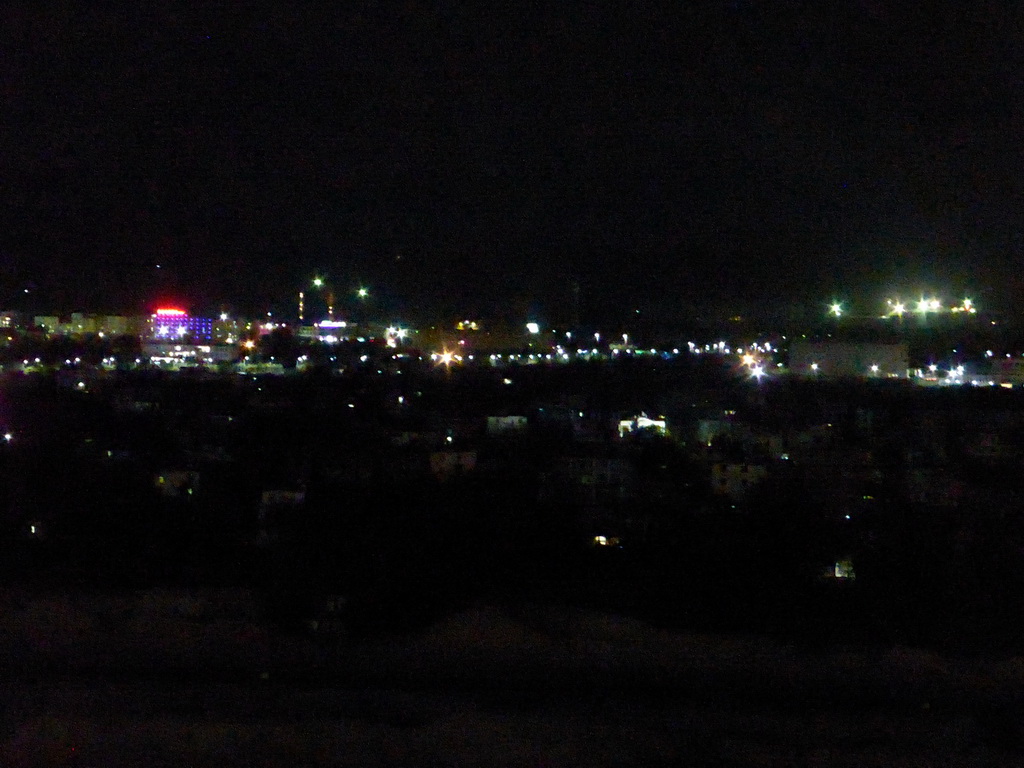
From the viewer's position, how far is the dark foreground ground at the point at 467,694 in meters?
3.68

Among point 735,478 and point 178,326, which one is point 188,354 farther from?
point 735,478

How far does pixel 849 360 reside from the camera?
1130 centimetres

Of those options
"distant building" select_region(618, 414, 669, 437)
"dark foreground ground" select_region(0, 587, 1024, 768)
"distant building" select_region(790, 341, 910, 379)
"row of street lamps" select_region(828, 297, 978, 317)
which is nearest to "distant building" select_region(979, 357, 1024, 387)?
"distant building" select_region(790, 341, 910, 379)

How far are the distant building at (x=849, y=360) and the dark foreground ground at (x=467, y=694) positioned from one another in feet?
20.3

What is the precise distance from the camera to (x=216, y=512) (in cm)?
637

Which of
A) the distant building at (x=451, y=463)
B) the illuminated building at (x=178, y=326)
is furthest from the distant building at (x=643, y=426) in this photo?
the illuminated building at (x=178, y=326)

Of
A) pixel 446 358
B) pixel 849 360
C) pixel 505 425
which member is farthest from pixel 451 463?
pixel 446 358

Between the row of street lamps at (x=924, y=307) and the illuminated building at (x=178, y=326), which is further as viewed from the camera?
the illuminated building at (x=178, y=326)

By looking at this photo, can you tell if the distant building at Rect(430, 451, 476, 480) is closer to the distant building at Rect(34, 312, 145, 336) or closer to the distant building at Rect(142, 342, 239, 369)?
the distant building at Rect(142, 342, 239, 369)

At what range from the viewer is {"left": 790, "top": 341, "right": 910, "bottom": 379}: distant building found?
10744 millimetres

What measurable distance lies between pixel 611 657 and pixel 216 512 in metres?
2.85

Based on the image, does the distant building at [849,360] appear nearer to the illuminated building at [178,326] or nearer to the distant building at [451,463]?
the distant building at [451,463]

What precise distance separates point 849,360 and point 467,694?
808 centimetres

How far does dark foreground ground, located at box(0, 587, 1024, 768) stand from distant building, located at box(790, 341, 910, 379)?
6191 millimetres
